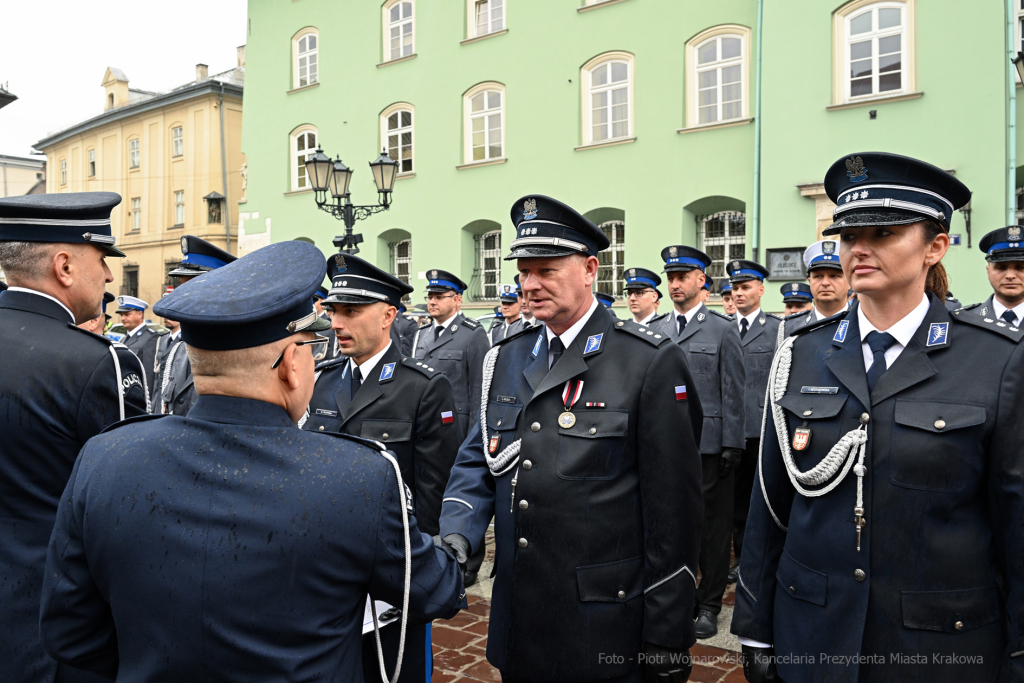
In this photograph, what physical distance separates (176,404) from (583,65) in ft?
44.8

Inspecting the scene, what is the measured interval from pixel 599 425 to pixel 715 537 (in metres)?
2.93

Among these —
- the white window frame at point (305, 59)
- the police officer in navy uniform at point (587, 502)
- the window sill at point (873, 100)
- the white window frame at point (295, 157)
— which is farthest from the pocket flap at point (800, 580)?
the white window frame at point (305, 59)

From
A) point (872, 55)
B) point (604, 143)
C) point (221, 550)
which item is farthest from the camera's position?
point (604, 143)

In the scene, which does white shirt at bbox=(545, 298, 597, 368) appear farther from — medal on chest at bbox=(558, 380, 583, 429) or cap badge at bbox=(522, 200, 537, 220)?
cap badge at bbox=(522, 200, 537, 220)

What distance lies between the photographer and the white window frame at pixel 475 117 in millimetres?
18312

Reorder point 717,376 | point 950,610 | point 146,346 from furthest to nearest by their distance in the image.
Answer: point 146,346, point 717,376, point 950,610

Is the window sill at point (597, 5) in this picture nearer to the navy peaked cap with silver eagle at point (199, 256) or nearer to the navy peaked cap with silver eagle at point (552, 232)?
the navy peaked cap with silver eagle at point (199, 256)

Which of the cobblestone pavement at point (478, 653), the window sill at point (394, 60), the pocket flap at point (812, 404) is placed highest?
the window sill at point (394, 60)

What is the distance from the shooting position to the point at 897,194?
241cm

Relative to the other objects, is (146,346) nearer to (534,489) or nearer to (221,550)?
(534,489)

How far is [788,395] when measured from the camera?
260cm

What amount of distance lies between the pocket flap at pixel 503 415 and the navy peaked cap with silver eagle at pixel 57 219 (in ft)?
5.20

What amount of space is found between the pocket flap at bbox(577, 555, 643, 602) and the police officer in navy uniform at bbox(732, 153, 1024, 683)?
37 centimetres

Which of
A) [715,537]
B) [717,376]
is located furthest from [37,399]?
[717,376]
